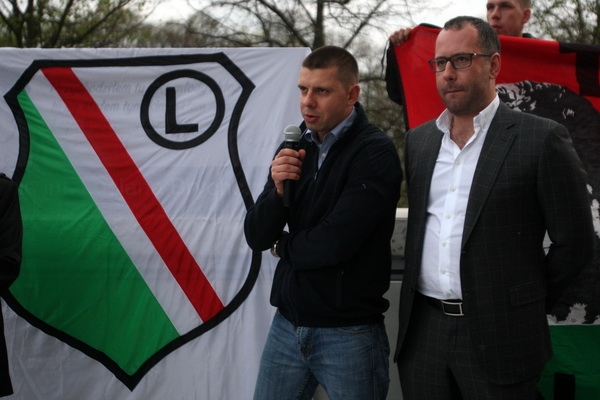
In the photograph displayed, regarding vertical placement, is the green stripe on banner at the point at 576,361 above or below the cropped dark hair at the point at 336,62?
below

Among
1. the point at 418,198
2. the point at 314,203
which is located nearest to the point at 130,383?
the point at 314,203

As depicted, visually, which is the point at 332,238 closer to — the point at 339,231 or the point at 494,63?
the point at 339,231

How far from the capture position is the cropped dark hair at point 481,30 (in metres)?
2.56

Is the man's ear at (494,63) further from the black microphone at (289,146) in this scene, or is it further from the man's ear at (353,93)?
the black microphone at (289,146)

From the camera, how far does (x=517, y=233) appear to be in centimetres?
247

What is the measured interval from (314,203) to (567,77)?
5.81 feet

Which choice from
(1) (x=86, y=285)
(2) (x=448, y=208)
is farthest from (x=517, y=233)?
(1) (x=86, y=285)

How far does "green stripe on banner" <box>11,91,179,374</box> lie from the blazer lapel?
1.97 m

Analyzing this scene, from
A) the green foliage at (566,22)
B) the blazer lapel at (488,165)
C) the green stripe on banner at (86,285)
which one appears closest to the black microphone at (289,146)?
the blazer lapel at (488,165)

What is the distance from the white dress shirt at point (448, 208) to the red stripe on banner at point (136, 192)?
157 centimetres

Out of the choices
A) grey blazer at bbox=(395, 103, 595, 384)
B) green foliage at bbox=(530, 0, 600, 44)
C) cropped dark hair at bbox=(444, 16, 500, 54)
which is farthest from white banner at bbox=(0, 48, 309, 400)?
green foliage at bbox=(530, 0, 600, 44)

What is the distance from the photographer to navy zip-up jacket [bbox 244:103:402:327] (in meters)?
2.58

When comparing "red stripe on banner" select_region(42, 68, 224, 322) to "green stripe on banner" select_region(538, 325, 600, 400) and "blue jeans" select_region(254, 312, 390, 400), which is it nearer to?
"blue jeans" select_region(254, 312, 390, 400)

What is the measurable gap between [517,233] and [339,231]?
0.57 m
